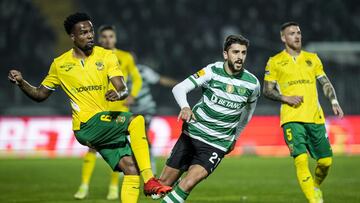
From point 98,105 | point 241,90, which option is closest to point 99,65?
point 98,105

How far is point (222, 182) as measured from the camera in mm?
14789

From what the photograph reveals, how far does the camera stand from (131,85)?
13.9m

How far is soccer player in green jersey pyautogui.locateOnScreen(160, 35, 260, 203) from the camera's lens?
8.56 meters

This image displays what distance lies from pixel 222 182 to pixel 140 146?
6.83m

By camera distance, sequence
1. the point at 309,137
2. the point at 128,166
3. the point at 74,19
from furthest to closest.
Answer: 1. the point at 309,137
2. the point at 74,19
3. the point at 128,166

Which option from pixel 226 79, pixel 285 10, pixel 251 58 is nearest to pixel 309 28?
pixel 285 10

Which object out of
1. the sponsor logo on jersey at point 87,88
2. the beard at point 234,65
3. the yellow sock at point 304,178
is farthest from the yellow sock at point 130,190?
the yellow sock at point 304,178

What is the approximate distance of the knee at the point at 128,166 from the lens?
829 centimetres

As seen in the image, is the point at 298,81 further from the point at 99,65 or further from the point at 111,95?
the point at 111,95

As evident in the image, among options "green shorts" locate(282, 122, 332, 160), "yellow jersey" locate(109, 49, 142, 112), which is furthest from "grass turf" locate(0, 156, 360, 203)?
"yellow jersey" locate(109, 49, 142, 112)

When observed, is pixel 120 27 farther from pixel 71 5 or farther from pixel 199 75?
pixel 199 75

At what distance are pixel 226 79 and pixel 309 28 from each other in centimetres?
2161

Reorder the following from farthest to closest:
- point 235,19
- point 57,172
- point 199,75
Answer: point 235,19 → point 57,172 → point 199,75

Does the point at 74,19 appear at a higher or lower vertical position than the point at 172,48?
higher
